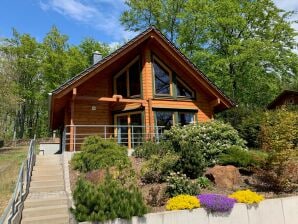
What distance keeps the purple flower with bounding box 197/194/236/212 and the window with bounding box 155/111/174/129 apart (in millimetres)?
9774

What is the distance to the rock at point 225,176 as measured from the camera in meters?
11.4

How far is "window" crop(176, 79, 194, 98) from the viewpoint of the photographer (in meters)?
19.7

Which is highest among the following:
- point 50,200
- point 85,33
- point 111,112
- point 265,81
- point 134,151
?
point 85,33

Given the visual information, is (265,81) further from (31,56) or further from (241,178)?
(31,56)

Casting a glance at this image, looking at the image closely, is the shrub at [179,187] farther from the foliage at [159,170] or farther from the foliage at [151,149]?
the foliage at [151,149]

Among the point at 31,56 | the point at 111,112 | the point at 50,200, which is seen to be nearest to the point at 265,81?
the point at 111,112

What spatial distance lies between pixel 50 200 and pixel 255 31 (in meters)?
25.6

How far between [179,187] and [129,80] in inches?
400

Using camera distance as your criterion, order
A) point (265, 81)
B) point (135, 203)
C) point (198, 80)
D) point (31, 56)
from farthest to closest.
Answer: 1. point (31, 56)
2. point (265, 81)
3. point (198, 80)
4. point (135, 203)

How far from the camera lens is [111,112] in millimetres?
19266

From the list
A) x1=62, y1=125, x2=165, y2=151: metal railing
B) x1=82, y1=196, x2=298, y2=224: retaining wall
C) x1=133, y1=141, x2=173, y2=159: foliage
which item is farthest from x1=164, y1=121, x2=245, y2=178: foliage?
x1=82, y1=196, x2=298, y2=224: retaining wall

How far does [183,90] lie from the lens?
19.9 m

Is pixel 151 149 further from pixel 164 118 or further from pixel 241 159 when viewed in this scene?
pixel 164 118

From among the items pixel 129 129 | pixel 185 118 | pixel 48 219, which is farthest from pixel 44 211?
pixel 185 118
